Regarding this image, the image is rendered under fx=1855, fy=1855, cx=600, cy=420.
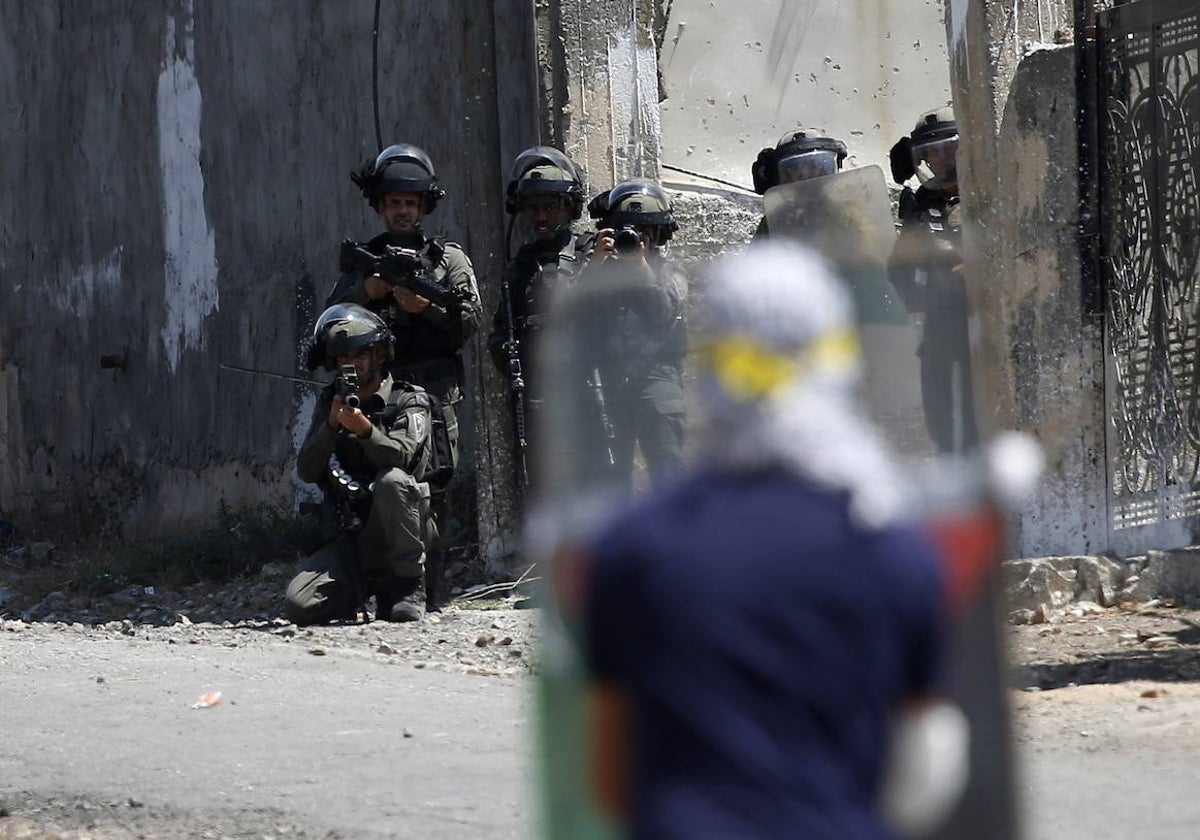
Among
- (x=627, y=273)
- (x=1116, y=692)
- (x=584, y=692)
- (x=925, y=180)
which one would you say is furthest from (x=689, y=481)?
(x=925, y=180)

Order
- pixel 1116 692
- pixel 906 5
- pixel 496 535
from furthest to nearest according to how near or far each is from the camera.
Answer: pixel 906 5 < pixel 496 535 < pixel 1116 692

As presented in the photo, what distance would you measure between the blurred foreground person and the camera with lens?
5121mm

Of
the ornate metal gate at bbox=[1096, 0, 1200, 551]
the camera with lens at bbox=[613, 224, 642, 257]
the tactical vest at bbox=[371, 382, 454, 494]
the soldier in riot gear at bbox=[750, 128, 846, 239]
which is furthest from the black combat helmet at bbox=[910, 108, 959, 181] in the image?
the tactical vest at bbox=[371, 382, 454, 494]

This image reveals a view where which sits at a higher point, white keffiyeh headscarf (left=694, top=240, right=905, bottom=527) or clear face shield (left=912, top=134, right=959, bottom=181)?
clear face shield (left=912, top=134, right=959, bottom=181)

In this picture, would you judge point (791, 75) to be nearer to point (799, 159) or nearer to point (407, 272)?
point (799, 159)

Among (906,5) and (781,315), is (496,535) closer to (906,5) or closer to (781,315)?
(906,5)

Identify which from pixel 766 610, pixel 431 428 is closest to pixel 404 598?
pixel 431 428

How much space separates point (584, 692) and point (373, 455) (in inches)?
204

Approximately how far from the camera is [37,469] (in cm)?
1179

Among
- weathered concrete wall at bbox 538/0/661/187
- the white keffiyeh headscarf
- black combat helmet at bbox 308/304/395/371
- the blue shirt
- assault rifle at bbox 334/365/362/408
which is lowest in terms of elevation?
the blue shirt

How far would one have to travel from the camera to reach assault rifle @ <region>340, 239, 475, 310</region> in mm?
7254

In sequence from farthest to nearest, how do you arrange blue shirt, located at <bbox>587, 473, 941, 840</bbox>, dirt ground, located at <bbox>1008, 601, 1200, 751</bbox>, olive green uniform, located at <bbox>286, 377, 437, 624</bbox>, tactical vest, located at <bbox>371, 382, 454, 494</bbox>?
tactical vest, located at <bbox>371, 382, 454, 494</bbox>
olive green uniform, located at <bbox>286, 377, 437, 624</bbox>
dirt ground, located at <bbox>1008, 601, 1200, 751</bbox>
blue shirt, located at <bbox>587, 473, 941, 840</bbox>

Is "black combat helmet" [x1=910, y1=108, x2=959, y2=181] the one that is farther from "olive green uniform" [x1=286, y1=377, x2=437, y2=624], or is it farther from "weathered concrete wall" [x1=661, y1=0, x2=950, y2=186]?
"weathered concrete wall" [x1=661, y1=0, x2=950, y2=186]

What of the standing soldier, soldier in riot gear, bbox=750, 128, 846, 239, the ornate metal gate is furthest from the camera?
soldier in riot gear, bbox=750, 128, 846, 239
